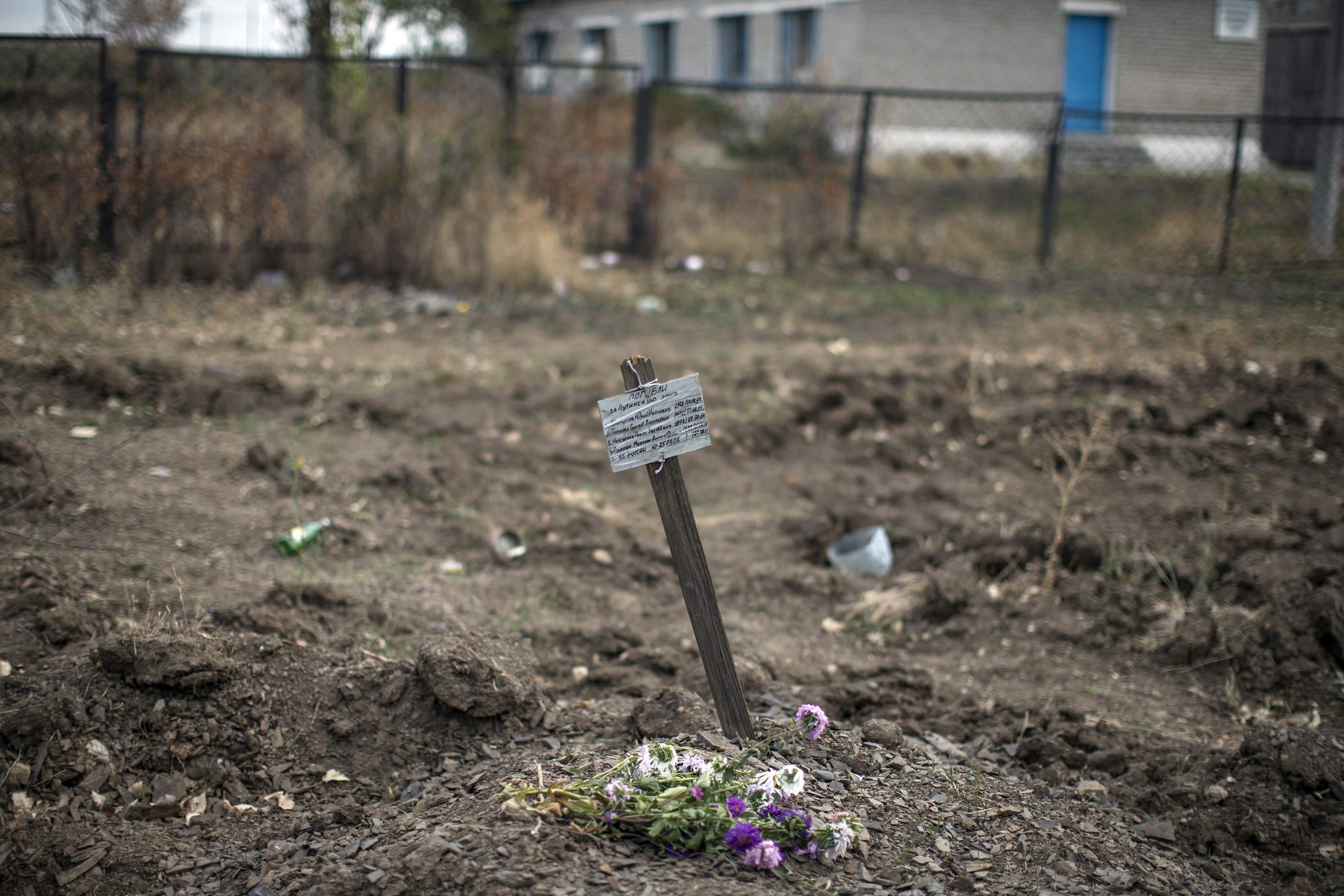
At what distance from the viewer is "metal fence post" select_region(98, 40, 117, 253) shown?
23.4 ft

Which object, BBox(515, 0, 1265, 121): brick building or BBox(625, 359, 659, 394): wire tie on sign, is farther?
BBox(515, 0, 1265, 121): brick building

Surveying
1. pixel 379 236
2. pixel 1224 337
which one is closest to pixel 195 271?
pixel 379 236

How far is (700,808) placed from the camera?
2062 millimetres

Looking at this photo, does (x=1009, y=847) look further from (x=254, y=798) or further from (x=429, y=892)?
(x=254, y=798)

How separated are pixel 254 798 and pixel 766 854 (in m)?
1.38

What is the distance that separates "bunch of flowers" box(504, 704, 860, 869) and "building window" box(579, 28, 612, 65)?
80.3ft

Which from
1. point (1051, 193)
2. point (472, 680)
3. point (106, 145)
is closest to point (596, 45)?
point (1051, 193)

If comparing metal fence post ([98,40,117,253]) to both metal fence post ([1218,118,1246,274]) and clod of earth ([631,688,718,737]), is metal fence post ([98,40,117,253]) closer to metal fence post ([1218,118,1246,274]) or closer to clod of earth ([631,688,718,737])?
clod of earth ([631,688,718,737])

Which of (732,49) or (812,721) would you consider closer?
(812,721)

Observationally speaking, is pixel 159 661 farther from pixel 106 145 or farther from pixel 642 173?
pixel 642 173

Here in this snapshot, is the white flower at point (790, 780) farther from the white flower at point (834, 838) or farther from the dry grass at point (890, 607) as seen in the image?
the dry grass at point (890, 607)

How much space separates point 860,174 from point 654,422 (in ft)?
30.1

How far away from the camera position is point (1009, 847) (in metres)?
2.36

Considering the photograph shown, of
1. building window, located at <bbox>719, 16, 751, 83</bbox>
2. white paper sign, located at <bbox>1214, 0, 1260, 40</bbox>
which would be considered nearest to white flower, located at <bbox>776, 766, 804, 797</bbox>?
building window, located at <bbox>719, 16, 751, 83</bbox>
